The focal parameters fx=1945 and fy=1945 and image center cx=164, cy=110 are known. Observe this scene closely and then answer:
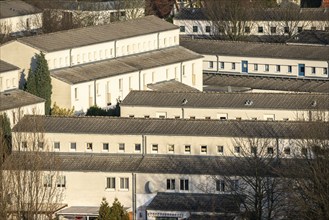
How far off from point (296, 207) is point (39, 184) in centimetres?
804

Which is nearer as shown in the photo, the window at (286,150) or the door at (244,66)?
the window at (286,150)

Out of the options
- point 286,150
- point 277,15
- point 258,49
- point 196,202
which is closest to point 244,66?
point 258,49

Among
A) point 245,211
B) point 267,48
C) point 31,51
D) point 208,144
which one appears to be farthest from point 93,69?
point 245,211

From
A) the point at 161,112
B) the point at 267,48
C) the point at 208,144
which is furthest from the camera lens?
the point at 267,48

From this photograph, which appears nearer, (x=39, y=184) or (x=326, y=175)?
(x=326, y=175)

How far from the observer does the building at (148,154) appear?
61.1 meters

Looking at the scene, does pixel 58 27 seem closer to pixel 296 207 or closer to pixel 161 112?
pixel 161 112

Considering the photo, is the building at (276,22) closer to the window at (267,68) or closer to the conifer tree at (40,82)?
the window at (267,68)

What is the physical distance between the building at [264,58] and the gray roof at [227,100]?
11588mm

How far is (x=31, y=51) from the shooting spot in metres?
77.1

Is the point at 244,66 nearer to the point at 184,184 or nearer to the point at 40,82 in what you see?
the point at 40,82

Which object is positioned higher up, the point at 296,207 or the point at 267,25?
the point at 267,25

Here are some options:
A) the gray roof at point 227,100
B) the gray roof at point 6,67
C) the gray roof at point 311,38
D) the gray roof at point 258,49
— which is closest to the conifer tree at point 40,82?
the gray roof at point 6,67

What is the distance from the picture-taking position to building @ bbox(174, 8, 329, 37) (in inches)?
3777
